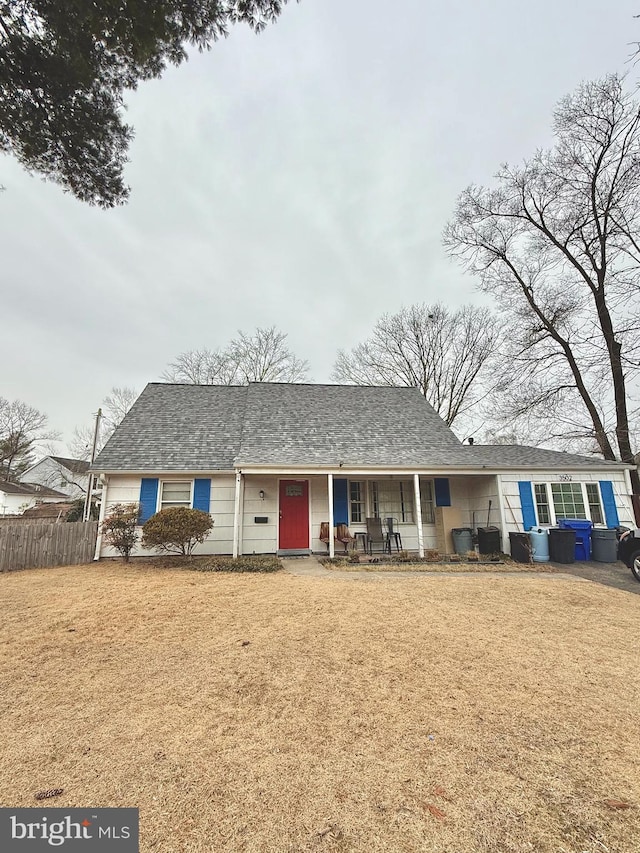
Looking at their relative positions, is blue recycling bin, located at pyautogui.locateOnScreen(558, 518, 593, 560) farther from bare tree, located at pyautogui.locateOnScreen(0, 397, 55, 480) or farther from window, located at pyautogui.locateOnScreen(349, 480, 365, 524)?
bare tree, located at pyautogui.locateOnScreen(0, 397, 55, 480)

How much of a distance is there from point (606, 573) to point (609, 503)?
131 inches

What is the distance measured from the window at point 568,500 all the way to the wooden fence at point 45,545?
1359cm

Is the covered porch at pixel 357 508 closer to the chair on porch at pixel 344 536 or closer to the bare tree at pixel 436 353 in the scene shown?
the chair on porch at pixel 344 536

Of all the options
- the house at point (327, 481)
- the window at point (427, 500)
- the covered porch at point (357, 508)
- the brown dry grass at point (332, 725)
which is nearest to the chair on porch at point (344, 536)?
the covered porch at point (357, 508)

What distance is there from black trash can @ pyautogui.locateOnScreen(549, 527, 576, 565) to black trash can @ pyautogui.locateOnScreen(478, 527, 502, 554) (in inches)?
53.6

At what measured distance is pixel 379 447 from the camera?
12695mm

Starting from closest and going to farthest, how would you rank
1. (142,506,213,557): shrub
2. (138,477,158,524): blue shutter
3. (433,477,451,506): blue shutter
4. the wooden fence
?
the wooden fence < (142,506,213,557): shrub < (138,477,158,524): blue shutter < (433,477,451,506): blue shutter

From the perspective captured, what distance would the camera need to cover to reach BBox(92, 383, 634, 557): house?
37.3 feet

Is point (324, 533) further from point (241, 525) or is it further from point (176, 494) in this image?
point (176, 494)

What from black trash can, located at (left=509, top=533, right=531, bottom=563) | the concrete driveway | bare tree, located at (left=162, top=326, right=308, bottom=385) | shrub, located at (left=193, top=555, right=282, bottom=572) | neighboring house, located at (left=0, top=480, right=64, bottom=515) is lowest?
the concrete driveway

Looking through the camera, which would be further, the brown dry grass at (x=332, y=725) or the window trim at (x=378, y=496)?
the window trim at (x=378, y=496)

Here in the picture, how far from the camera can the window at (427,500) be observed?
12.9 meters

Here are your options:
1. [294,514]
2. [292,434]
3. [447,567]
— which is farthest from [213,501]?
[447,567]

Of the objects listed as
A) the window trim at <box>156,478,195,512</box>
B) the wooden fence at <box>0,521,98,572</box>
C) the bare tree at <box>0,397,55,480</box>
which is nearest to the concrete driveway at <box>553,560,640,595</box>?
the window trim at <box>156,478,195,512</box>
